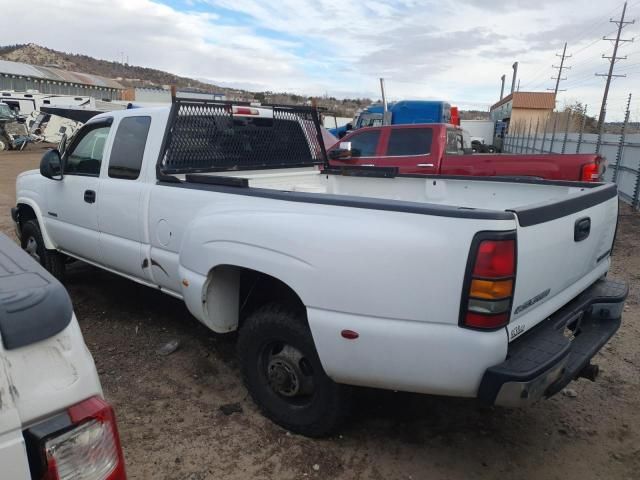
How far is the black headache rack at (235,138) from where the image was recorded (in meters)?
3.87

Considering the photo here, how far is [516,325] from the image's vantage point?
236 centimetres

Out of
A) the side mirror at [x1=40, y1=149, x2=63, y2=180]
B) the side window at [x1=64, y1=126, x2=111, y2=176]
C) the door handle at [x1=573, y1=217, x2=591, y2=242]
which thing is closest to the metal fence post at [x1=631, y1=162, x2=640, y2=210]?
the door handle at [x1=573, y1=217, x2=591, y2=242]

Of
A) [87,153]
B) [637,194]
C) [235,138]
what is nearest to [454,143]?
[637,194]

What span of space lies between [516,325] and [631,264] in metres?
5.68

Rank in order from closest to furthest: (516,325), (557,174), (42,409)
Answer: (42,409) → (516,325) → (557,174)

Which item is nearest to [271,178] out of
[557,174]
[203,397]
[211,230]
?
[211,230]

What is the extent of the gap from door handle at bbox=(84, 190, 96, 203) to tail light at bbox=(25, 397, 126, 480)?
338 cm

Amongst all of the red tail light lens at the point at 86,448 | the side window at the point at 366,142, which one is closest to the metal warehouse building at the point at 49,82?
the side window at the point at 366,142

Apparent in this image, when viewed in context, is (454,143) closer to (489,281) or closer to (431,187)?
(431,187)

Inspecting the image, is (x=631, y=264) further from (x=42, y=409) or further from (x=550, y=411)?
(x=42, y=409)

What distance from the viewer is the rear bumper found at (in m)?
2.23

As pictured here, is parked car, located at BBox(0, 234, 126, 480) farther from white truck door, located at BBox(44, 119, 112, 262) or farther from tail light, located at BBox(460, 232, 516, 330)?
white truck door, located at BBox(44, 119, 112, 262)

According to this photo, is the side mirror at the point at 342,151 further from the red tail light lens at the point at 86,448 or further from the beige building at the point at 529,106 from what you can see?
the beige building at the point at 529,106

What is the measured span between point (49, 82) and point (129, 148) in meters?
65.6
